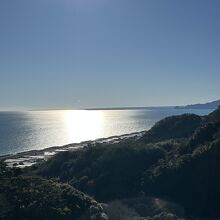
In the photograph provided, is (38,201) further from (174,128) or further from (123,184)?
(174,128)

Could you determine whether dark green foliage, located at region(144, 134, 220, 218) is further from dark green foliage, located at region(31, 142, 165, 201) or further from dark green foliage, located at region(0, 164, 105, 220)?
dark green foliage, located at region(0, 164, 105, 220)

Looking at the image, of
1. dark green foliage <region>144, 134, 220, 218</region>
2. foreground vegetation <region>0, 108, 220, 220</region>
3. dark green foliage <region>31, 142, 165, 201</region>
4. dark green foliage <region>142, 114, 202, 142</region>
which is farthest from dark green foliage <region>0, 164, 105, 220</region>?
dark green foliage <region>142, 114, 202, 142</region>

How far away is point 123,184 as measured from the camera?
51500 mm

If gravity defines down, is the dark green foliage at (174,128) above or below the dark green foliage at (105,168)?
above

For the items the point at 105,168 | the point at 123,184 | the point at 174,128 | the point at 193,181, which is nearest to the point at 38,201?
the point at 123,184

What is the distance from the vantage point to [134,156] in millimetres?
60000

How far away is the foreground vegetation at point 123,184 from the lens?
117ft

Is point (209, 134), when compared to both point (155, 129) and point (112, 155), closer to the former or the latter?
point (112, 155)

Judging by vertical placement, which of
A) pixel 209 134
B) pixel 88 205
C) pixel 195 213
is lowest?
pixel 195 213

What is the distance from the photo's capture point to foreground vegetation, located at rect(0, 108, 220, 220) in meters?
35.8

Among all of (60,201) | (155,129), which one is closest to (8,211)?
Answer: (60,201)

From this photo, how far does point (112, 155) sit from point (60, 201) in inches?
934

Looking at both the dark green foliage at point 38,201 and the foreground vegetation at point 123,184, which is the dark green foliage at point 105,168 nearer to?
the foreground vegetation at point 123,184

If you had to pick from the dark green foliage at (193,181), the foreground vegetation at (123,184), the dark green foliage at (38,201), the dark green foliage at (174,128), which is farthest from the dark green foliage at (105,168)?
the dark green foliage at (174,128)
